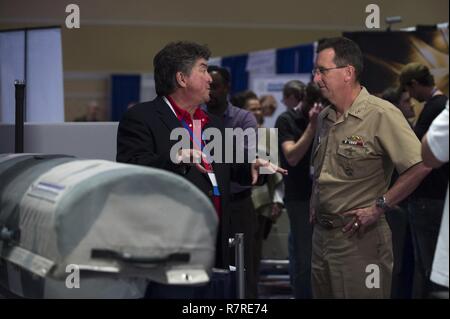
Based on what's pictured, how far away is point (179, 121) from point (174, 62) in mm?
236

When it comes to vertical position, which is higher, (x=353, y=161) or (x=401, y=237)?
(x=353, y=161)

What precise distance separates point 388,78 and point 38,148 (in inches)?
133

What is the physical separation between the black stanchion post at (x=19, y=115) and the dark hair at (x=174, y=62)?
0.66 metres

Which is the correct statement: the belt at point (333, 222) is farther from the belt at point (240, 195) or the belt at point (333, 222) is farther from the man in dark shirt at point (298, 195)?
the man in dark shirt at point (298, 195)

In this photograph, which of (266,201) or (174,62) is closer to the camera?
(174,62)

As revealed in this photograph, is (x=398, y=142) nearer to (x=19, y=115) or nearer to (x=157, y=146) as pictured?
(x=157, y=146)

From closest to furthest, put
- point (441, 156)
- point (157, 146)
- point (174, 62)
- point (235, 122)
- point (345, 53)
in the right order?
point (441, 156)
point (157, 146)
point (174, 62)
point (345, 53)
point (235, 122)

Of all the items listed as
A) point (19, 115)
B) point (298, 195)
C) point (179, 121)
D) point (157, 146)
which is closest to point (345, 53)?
point (179, 121)

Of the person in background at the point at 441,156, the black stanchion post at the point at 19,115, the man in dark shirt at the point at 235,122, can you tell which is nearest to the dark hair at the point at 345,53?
the person in background at the point at 441,156

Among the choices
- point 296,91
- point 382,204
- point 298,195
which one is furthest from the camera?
point 296,91

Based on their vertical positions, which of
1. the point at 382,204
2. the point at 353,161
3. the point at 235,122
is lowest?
the point at 382,204

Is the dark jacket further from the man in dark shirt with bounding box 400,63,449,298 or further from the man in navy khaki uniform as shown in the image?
the man in dark shirt with bounding box 400,63,449,298

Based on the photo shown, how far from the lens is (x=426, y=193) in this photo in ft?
16.5

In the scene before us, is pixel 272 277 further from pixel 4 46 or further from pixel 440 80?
pixel 4 46
